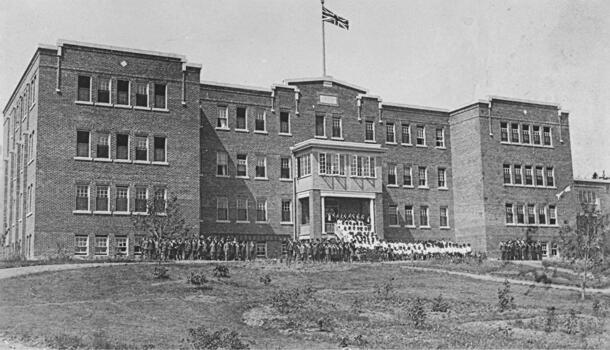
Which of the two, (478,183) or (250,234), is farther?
(478,183)

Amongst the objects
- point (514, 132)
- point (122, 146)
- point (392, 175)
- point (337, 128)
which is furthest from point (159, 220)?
point (514, 132)

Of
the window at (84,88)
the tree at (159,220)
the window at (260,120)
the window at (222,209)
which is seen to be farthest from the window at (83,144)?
the window at (260,120)

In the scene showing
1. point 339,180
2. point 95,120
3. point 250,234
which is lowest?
point 250,234

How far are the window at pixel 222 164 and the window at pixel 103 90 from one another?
8.27m

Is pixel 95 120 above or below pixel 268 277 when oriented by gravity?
above

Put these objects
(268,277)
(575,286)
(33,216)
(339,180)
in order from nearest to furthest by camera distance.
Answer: (268,277) < (575,286) < (33,216) < (339,180)

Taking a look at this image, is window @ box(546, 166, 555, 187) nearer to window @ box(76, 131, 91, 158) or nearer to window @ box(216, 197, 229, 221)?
window @ box(216, 197, 229, 221)

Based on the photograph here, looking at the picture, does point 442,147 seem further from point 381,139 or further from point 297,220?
point 297,220

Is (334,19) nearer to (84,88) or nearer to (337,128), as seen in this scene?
(337,128)

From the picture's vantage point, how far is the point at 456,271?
36.1 metres

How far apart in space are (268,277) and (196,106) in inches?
717

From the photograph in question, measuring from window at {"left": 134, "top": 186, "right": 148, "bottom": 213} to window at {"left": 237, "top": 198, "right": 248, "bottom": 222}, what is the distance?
23.0 ft

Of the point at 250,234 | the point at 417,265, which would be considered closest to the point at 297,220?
the point at 250,234

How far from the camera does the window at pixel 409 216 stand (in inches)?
2083
